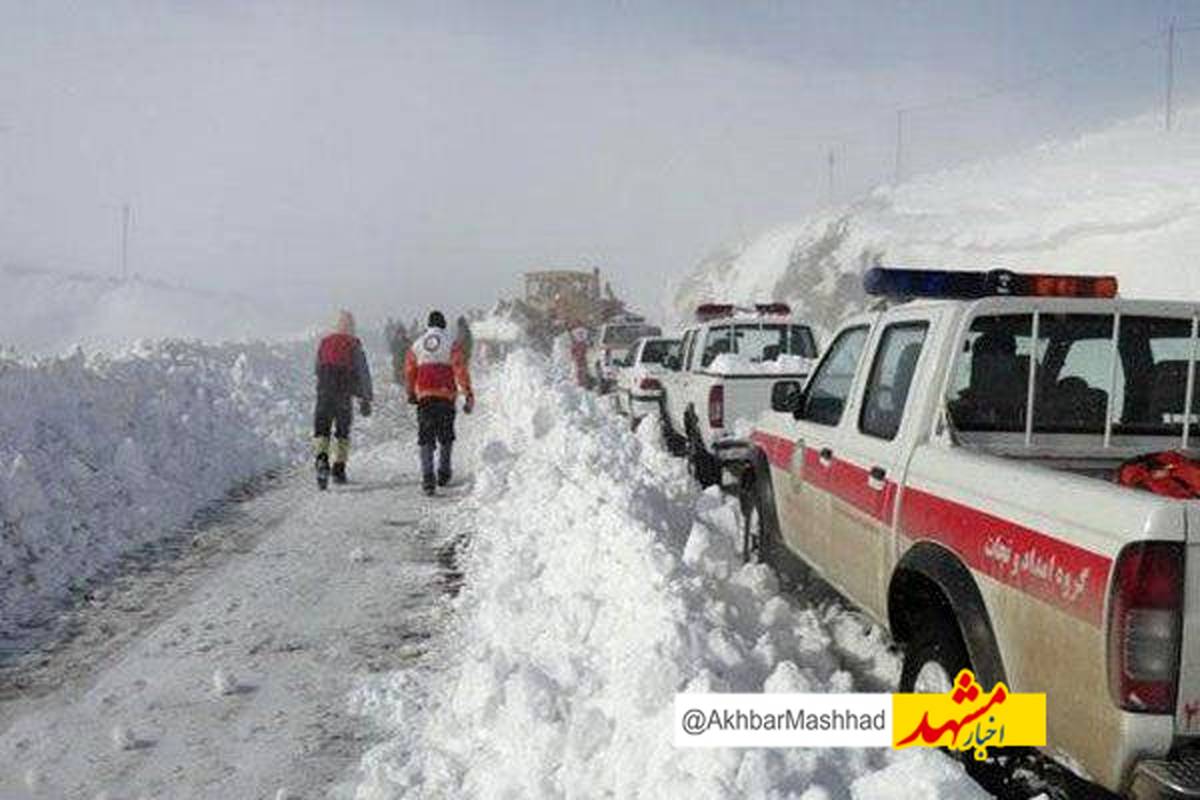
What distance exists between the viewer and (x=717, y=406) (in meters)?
11.1

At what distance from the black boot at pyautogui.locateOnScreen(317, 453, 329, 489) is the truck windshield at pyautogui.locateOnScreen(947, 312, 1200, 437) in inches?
345

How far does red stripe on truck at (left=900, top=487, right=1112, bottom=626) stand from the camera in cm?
292

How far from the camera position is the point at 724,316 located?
14.1 m

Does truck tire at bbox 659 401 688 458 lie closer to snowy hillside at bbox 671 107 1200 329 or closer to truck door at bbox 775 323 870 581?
truck door at bbox 775 323 870 581

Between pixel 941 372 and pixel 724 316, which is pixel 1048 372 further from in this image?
pixel 724 316

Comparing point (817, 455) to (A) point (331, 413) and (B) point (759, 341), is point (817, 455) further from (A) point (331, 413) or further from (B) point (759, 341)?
(A) point (331, 413)

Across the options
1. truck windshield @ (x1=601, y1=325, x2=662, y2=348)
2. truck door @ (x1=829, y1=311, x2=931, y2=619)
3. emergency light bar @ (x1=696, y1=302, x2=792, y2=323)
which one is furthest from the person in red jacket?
truck windshield @ (x1=601, y1=325, x2=662, y2=348)

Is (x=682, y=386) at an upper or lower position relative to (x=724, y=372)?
lower

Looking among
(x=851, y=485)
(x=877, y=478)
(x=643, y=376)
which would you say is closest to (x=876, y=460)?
(x=877, y=478)

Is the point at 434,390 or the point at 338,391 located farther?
the point at 338,391

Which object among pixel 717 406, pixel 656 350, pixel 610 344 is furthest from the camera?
pixel 610 344

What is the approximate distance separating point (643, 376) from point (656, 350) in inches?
93.9

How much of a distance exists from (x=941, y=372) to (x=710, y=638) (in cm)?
153

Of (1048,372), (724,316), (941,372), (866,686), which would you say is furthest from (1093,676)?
(724,316)
